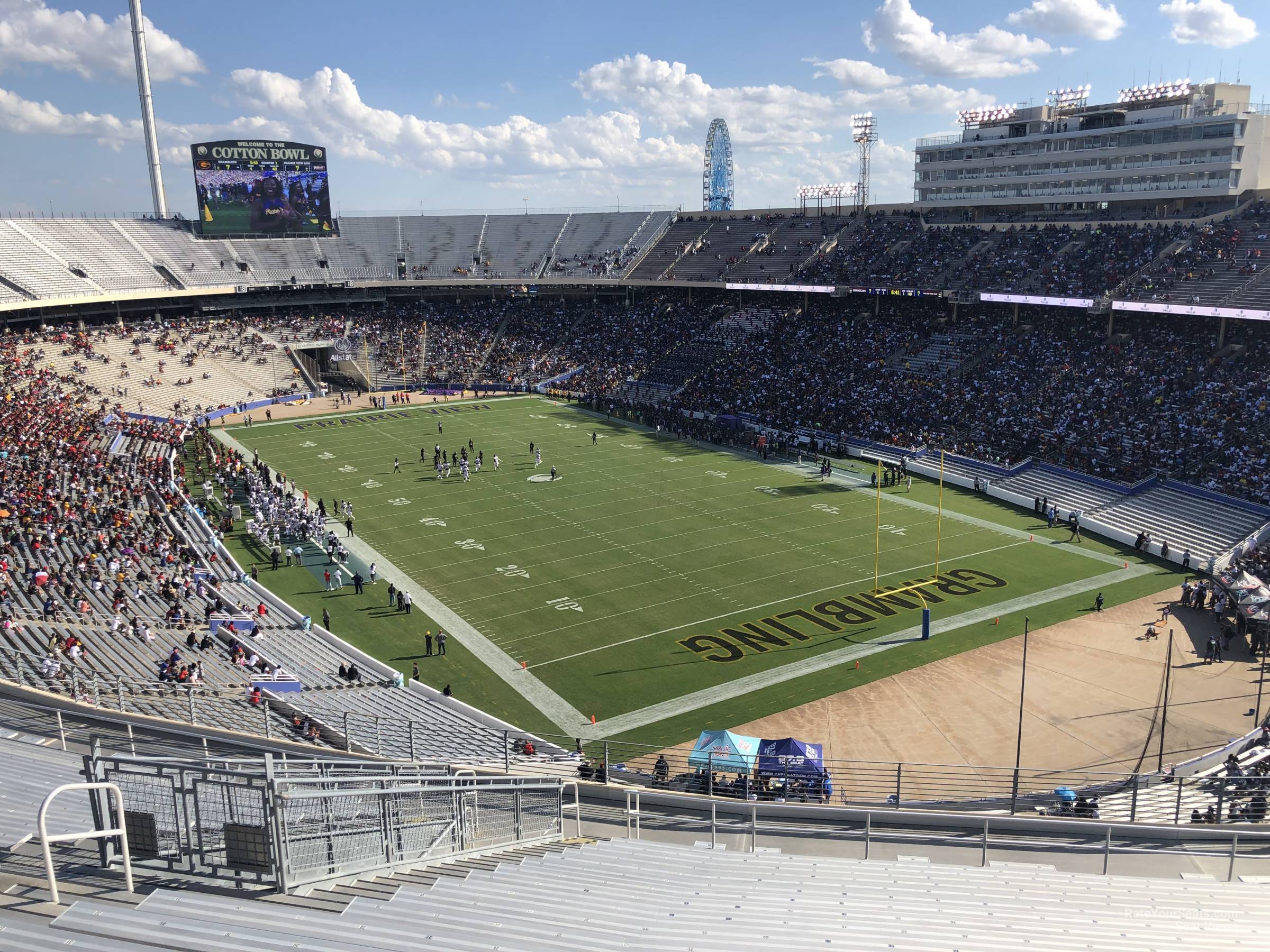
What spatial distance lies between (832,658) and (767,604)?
Answer: 12.6ft

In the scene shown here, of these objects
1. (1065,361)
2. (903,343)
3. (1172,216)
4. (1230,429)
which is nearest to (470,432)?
(903,343)

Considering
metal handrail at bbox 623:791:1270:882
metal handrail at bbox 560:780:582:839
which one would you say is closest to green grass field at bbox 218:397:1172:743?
metal handrail at bbox 623:791:1270:882

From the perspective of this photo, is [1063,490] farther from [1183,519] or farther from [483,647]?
[483,647]

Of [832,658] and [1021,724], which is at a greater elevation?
[1021,724]

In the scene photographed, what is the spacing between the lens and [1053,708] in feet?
70.5

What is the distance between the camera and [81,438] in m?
40.4

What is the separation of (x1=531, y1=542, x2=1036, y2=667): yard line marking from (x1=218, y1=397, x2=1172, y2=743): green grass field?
8cm

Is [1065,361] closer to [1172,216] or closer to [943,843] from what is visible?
[1172,216]

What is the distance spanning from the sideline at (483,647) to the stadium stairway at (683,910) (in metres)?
10.1

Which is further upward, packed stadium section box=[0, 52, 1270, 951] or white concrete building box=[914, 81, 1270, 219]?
white concrete building box=[914, 81, 1270, 219]

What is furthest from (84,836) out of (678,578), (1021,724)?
(678,578)

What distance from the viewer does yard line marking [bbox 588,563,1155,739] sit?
21312 millimetres

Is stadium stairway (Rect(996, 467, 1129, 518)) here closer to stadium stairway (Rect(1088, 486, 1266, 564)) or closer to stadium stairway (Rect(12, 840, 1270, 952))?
stadium stairway (Rect(1088, 486, 1266, 564))

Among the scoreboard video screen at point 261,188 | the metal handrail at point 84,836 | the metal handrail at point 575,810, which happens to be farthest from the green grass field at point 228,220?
the metal handrail at point 84,836
